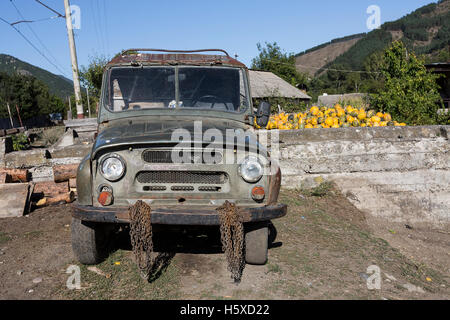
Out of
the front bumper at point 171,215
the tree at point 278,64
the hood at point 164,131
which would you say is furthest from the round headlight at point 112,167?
the tree at point 278,64

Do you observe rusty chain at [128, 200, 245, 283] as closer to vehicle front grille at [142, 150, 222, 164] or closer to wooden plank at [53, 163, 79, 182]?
vehicle front grille at [142, 150, 222, 164]

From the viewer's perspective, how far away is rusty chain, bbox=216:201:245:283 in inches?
124

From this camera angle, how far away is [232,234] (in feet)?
→ 10.9

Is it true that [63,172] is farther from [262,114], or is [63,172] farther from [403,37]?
[403,37]

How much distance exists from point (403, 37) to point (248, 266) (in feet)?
419

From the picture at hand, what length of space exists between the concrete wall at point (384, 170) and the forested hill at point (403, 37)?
288 feet

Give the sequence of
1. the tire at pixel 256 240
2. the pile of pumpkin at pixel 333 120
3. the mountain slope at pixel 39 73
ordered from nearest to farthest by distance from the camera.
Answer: the tire at pixel 256 240 < the pile of pumpkin at pixel 333 120 < the mountain slope at pixel 39 73

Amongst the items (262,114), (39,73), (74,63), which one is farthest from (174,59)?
(39,73)

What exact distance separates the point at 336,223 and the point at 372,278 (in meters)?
1.77

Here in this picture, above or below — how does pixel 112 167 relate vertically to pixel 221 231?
above

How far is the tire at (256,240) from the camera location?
3.64 meters

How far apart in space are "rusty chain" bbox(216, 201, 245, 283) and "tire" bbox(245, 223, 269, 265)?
0.31 m

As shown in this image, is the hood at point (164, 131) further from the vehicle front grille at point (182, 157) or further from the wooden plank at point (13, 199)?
the wooden plank at point (13, 199)

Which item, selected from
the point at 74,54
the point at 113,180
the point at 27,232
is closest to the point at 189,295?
the point at 113,180
